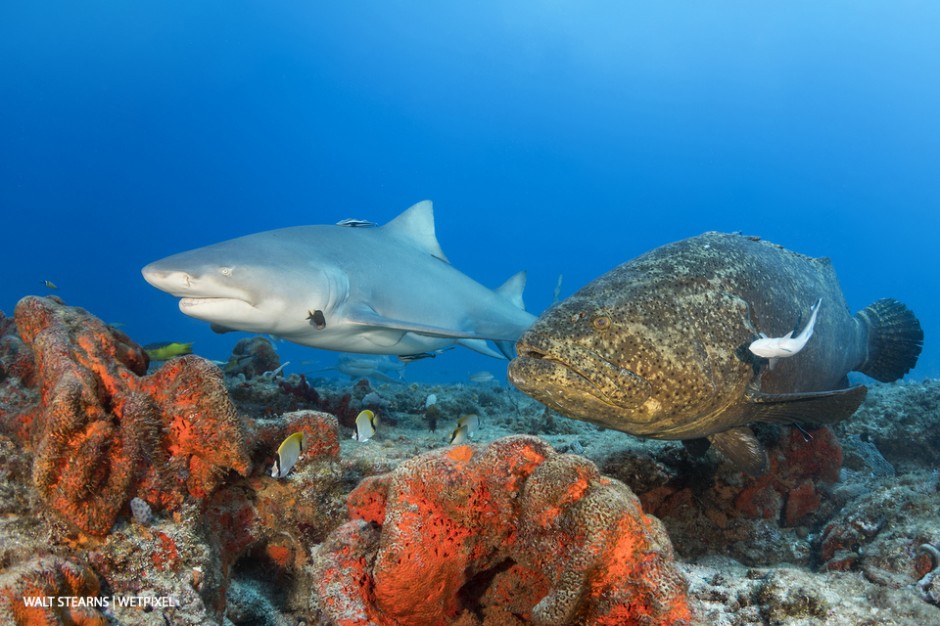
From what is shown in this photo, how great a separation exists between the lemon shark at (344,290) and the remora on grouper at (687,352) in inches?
120

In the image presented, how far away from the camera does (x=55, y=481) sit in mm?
2424

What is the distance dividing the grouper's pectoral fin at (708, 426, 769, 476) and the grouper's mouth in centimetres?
133

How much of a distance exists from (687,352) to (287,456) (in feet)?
8.89

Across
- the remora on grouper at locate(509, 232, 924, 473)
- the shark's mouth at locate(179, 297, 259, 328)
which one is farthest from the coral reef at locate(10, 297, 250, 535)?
the remora on grouper at locate(509, 232, 924, 473)

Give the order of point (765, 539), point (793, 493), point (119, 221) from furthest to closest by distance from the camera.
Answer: point (119, 221), point (793, 493), point (765, 539)

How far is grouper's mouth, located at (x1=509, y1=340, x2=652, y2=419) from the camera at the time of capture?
3.12 metres

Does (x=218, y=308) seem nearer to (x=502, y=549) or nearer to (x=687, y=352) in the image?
(x=502, y=549)

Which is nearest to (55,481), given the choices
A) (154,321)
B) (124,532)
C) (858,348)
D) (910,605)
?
(124,532)

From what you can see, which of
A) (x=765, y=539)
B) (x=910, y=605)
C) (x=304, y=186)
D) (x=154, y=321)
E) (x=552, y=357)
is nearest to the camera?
(x=910, y=605)

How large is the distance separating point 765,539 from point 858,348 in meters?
2.77

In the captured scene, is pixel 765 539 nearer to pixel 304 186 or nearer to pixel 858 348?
pixel 858 348

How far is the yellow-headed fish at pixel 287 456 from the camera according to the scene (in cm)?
309

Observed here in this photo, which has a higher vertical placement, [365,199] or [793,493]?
[365,199]

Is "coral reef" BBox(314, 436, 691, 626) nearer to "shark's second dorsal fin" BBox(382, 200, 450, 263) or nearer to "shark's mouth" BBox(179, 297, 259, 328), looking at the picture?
"shark's mouth" BBox(179, 297, 259, 328)
